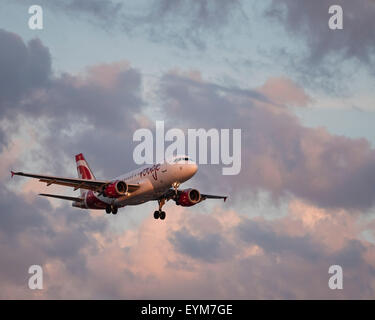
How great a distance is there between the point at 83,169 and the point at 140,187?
23.8 meters

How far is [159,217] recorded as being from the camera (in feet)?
266

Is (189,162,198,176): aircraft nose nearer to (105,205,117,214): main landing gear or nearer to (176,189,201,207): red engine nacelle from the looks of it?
→ (176,189,201,207): red engine nacelle

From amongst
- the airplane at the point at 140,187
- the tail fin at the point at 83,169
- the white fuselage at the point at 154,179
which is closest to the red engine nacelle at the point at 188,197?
the airplane at the point at 140,187

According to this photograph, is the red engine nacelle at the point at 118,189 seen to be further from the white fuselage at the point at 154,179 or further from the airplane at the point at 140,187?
the white fuselage at the point at 154,179

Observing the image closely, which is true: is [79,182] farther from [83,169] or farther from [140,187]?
[83,169]

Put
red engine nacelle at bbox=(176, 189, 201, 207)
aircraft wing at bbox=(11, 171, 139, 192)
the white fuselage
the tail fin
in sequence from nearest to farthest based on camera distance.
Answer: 1. the white fuselage
2. aircraft wing at bbox=(11, 171, 139, 192)
3. red engine nacelle at bbox=(176, 189, 201, 207)
4. the tail fin

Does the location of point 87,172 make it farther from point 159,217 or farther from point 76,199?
point 159,217

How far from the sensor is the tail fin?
94812mm

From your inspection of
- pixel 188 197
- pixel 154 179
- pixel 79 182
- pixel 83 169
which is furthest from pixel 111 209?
pixel 83 169

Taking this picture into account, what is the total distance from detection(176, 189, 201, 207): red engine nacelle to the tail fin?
65.5 ft

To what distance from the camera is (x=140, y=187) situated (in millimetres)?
74125

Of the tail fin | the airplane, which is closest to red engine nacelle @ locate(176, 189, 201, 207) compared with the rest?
the airplane
